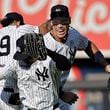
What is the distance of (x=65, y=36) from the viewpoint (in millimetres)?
6270

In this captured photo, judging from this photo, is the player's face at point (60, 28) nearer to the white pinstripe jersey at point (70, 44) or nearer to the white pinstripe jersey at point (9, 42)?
the white pinstripe jersey at point (70, 44)

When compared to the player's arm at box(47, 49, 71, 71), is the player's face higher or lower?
higher

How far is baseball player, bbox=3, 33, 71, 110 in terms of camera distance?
5.98 meters

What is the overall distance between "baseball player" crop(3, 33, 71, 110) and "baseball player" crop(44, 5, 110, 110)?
0.17 meters

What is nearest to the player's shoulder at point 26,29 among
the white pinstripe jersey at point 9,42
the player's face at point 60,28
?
the white pinstripe jersey at point 9,42

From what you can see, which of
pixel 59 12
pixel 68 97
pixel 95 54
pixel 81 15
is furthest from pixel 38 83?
pixel 81 15

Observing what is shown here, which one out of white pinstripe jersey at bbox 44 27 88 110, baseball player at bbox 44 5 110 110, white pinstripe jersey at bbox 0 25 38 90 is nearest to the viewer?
baseball player at bbox 44 5 110 110

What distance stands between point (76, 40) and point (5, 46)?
683 millimetres

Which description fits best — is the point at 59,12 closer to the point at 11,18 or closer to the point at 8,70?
the point at 8,70

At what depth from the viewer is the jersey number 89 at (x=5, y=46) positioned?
22.0 feet

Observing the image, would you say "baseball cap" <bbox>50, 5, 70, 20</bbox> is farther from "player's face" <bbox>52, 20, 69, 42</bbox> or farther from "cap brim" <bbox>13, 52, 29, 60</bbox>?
"cap brim" <bbox>13, 52, 29, 60</bbox>

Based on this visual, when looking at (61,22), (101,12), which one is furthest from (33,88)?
(101,12)

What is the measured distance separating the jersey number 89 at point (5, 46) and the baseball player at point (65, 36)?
52 centimetres

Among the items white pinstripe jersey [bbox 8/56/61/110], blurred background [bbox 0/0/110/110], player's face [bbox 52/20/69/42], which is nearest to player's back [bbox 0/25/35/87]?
player's face [bbox 52/20/69/42]
